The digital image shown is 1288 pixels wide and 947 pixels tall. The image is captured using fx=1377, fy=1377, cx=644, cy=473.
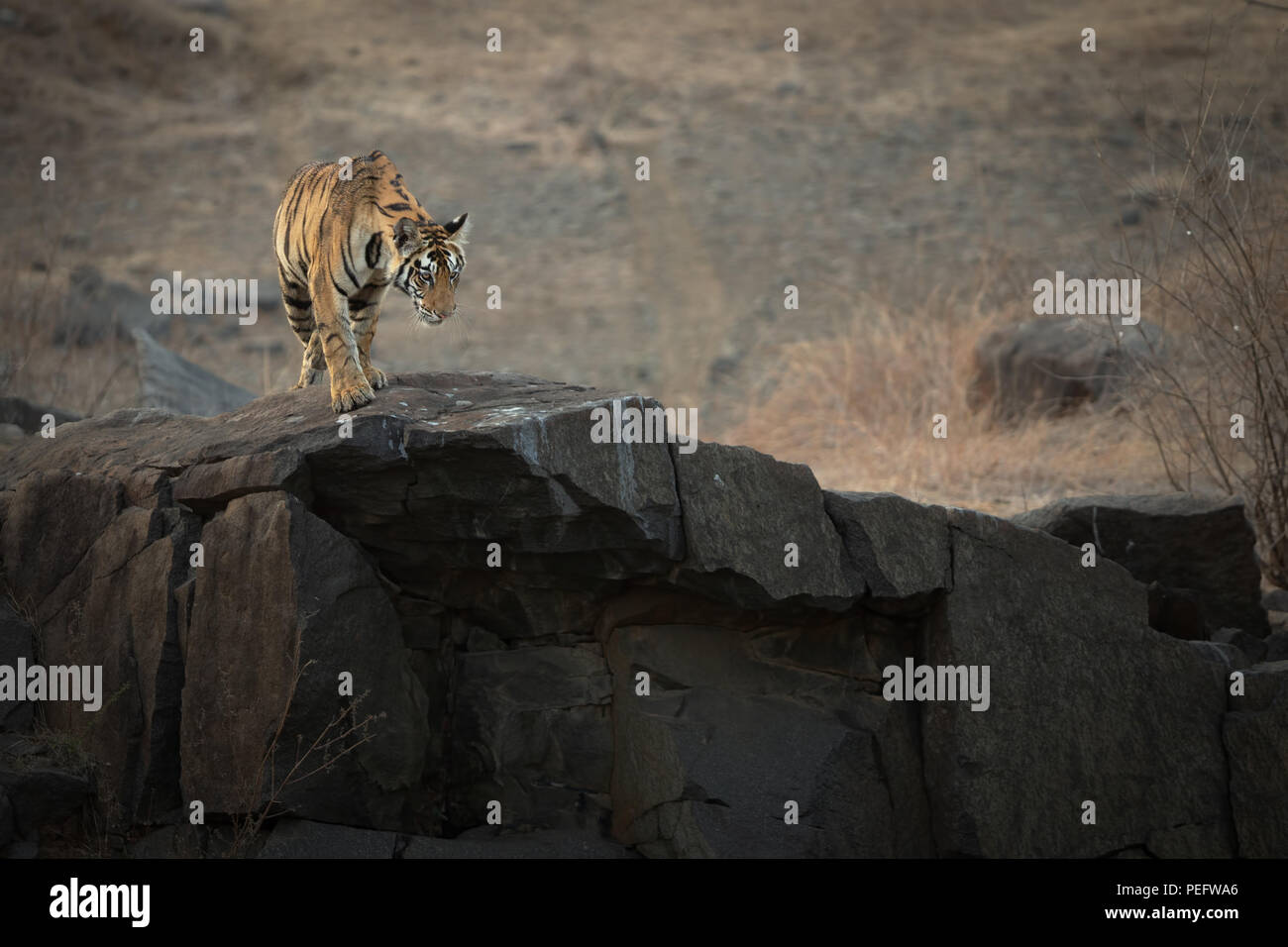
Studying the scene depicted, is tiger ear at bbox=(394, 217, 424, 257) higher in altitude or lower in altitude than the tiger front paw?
higher

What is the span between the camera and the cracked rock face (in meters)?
6.14

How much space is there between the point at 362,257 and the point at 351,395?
2.38 feet

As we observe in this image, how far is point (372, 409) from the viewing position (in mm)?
6305

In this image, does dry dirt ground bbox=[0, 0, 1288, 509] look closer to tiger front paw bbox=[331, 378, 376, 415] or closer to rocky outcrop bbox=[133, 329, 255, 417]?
rocky outcrop bbox=[133, 329, 255, 417]

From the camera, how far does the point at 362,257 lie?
666 centimetres

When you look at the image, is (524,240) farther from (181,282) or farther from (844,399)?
(844,399)

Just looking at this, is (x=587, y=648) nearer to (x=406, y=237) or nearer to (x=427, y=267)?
(x=427, y=267)

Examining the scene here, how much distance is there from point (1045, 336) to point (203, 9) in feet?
64.5

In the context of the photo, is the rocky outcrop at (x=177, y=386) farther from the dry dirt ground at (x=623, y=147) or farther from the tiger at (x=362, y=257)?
the dry dirt ground at (x=623, y=147)

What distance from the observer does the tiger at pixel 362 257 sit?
6352 millimetres

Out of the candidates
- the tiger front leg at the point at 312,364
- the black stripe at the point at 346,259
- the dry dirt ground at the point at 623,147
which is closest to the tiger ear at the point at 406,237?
the black stripe at the point at 346,259

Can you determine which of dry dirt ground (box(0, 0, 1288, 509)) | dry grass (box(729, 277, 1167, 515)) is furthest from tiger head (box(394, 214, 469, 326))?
dry dirt ground (box(0, 0, 1288, 509))

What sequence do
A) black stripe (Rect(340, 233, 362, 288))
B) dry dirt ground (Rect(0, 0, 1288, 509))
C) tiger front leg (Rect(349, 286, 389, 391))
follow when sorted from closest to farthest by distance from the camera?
black stripe (Rect(340, 233, 362, 288)) → tiger front leg (Rect(349, 286, 389, 391)) → dry dirt ground (Rect(0, 0, 1288, 509))

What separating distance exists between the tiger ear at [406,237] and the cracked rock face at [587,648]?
2.38 feet
